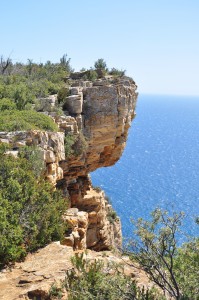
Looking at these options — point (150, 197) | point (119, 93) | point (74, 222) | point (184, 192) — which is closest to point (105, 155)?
point (119, 93)

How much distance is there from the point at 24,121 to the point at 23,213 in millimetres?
7011

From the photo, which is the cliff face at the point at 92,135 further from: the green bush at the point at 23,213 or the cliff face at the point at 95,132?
the green bush at the point at 23,213

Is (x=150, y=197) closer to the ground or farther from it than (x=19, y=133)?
closer to the ground

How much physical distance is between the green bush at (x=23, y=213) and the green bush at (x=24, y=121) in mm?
3388

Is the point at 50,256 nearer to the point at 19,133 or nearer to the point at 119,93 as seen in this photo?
the point at 19,133

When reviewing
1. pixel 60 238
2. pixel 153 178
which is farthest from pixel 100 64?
pixel 153 178

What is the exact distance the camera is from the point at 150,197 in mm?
60562

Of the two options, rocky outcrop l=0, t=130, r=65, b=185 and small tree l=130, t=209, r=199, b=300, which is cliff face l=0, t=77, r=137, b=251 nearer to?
rocky outcrop l=0, t=130, r=65, b=185

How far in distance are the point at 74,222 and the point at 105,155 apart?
502 inches

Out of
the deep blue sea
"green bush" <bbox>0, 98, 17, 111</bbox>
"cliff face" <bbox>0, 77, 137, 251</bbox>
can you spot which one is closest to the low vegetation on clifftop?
"green bush" <bbox>0, 98, 17, 111</bbox>

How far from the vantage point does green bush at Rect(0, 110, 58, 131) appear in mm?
17797

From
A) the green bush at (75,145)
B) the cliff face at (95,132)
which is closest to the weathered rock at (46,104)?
the cliff face at (95,132)

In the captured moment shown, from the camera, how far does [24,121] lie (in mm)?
18609

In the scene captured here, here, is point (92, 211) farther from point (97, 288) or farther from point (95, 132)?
point (97, 288)
